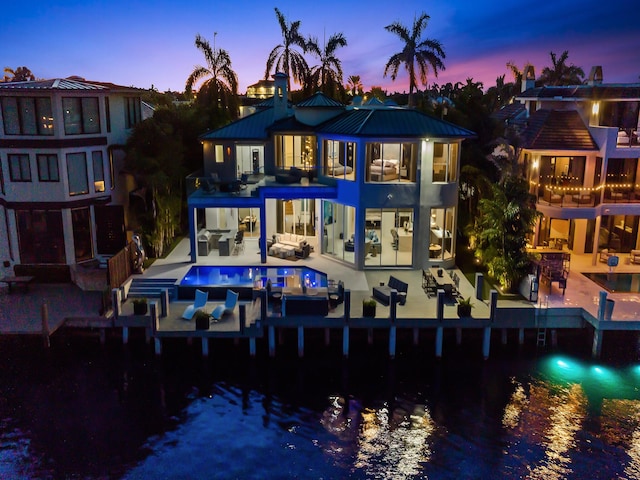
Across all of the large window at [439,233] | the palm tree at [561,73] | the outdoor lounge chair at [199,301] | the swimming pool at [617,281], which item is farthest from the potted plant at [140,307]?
the palm tree at [561,73]

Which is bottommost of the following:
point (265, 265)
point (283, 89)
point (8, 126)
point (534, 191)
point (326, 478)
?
point (326, 478)

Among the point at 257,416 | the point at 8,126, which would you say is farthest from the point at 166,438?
the point at 8,126

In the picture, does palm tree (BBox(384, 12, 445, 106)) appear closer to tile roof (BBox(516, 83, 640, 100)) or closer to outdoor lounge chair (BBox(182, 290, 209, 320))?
tile roof (BBox(516, 83, 640, 100))

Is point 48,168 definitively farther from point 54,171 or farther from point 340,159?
point 340,159

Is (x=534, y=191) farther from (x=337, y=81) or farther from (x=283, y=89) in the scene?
(x=337, y=81)

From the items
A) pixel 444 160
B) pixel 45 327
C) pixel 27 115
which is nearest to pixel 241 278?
pixel 45 327

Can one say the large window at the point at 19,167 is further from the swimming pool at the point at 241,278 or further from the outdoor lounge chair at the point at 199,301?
the outdoor lounge chair at the point at 199,301

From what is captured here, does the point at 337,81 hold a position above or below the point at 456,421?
above
